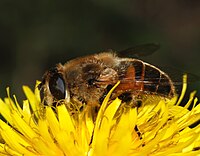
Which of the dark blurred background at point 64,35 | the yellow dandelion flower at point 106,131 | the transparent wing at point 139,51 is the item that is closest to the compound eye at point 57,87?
the yellow dandelion flower at point 106,131

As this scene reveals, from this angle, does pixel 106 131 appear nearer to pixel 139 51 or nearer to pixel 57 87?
pixel 57 87

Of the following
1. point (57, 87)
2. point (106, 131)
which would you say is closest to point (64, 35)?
point (57, 87)

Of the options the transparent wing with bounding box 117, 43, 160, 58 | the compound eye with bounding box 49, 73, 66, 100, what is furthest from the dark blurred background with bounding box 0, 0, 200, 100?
the compound eye with bounding box 49, 73, 66, 100

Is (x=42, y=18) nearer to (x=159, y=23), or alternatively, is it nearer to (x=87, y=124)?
(x=159, y=23)

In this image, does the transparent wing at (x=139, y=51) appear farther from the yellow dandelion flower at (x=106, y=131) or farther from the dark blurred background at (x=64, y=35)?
the dark blurred background at (x=64, y=35)

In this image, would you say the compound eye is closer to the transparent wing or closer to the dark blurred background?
the transparent wing

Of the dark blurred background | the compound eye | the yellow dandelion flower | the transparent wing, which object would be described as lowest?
the yellow dandelion flower
